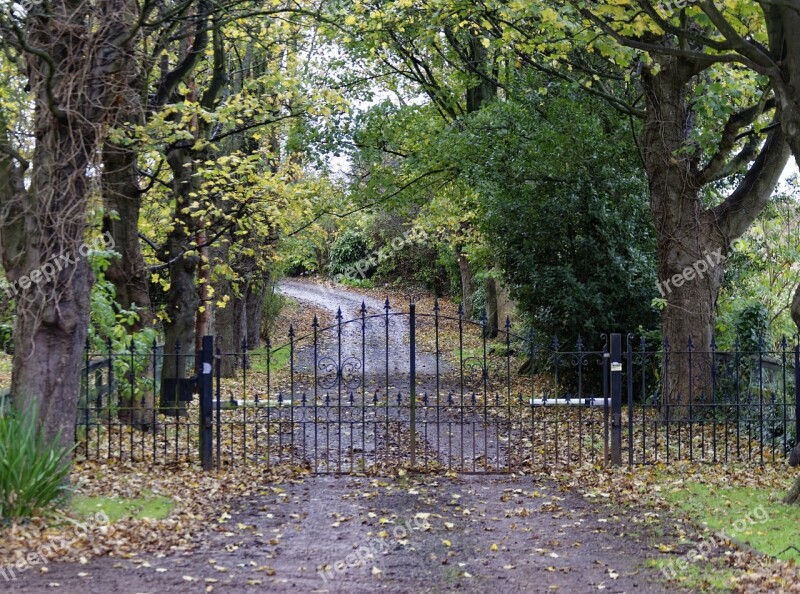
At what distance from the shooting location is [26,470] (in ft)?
22.7

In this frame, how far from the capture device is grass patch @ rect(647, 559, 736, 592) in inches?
230

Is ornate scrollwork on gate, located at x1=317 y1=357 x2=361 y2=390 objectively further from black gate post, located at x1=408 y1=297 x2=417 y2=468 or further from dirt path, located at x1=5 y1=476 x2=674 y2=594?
dirt path, located at x1=5 y1=476 x2=674 y2=594

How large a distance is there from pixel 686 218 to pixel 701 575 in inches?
294

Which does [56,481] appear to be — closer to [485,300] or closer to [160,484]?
[160,484]

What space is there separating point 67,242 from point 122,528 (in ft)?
8.52

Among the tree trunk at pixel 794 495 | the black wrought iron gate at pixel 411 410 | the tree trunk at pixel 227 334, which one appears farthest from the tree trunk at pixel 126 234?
the tree trunk at pixel 794 495

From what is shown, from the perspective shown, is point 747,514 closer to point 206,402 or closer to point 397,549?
point 397,549

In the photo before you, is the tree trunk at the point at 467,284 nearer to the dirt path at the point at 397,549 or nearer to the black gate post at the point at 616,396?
the black gate post at the point at 616,396

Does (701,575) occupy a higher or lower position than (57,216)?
lower

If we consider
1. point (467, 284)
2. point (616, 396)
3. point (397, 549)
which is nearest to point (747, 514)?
point (616, 396)

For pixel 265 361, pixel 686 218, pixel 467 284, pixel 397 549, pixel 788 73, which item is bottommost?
pixel 397 549

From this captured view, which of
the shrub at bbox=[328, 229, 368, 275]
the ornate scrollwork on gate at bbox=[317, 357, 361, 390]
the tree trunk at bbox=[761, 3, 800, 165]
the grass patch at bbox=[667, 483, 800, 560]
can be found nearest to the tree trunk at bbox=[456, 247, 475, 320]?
the ornate scrollwork on gate at bbox=[317, 357, 361, 390]

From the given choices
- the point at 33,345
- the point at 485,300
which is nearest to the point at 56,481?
the point at 33,345

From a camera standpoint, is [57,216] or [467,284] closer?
[57,216]
